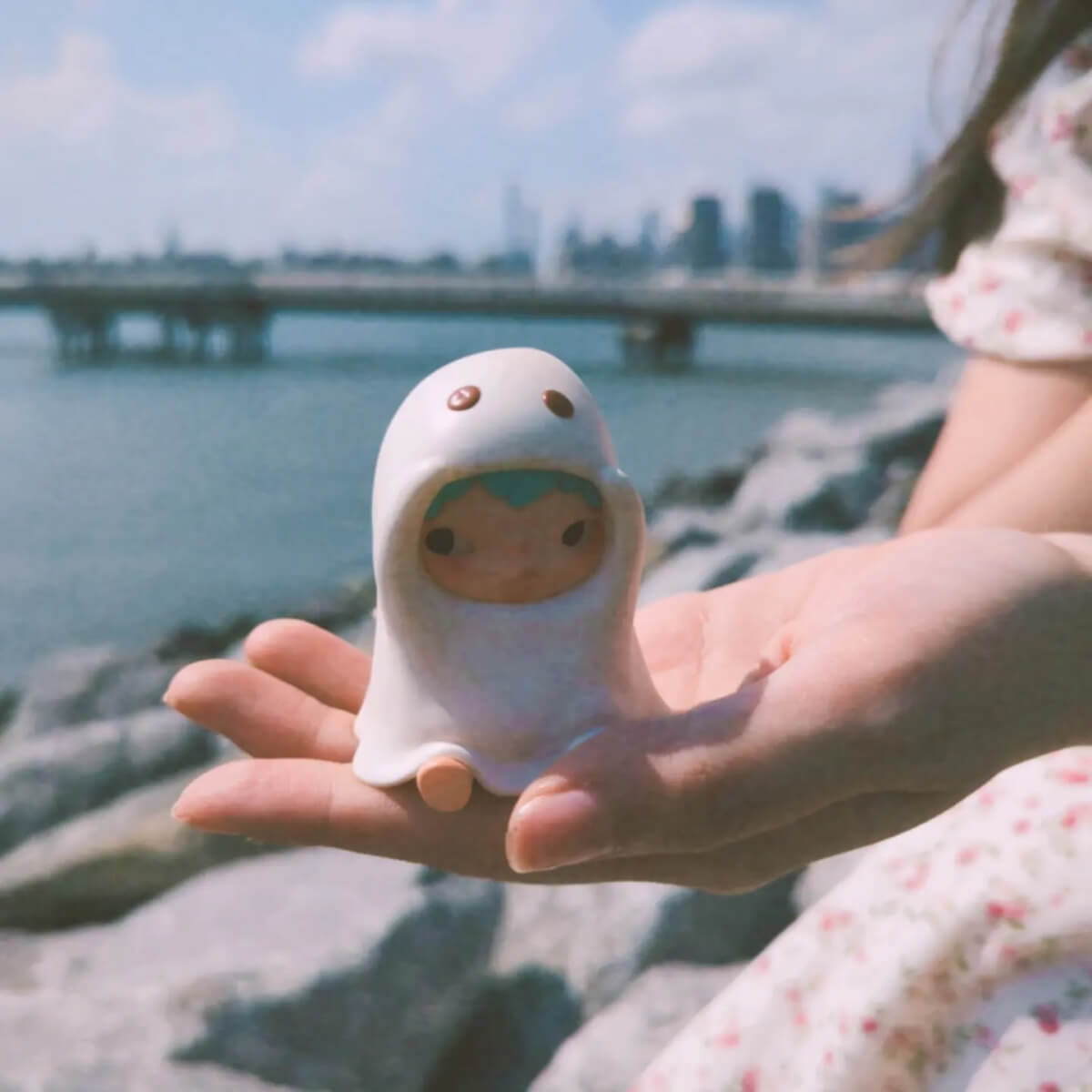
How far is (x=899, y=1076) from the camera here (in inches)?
26.2

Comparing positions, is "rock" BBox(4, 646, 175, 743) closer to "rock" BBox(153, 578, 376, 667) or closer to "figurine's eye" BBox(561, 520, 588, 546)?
"rock" BBox(153, 578, 376, 667)

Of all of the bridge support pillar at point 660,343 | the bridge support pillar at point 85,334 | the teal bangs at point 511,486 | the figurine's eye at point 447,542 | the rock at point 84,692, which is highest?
the teal bangs at point 511,486

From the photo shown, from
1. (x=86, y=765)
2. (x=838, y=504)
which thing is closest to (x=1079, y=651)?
(x=86, y=765)

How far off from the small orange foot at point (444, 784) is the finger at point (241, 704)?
0.38 ft

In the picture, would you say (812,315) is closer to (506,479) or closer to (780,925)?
(780,925)

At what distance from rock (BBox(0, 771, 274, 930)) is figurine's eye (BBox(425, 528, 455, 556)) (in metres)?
1.14

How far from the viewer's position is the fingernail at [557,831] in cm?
46

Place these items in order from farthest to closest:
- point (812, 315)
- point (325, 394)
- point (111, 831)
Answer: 1. point (812, 315)
2. point (325, 394)
3. point (111, 831)

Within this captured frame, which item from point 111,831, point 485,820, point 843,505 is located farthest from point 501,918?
point 843,505

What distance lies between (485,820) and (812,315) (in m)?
6.49

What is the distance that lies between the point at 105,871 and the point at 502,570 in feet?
4.09

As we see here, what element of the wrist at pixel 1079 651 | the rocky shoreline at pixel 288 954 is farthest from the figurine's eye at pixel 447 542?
the rocky shoreline at pixel 288 954

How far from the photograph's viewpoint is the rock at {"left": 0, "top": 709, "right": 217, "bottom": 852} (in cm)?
186

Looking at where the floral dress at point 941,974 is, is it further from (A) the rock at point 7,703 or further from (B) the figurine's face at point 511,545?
(A) the rock at point 7,703
